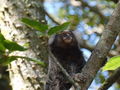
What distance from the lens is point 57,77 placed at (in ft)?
11.4

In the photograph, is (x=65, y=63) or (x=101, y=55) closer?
(x=101, y=55)

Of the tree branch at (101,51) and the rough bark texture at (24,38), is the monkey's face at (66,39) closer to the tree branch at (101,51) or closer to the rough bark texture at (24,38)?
the rough bark texture at (24,38)

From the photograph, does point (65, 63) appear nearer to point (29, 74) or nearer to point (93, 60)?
point (29, 74)

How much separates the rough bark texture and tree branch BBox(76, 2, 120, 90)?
0.56 m

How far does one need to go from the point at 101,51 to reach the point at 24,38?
2.88ft

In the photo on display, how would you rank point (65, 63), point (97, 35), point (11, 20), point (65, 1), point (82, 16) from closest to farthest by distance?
point (11, 20) < point (65, 63) < point (97, 35) < point (82, 16) < point (65, 1)

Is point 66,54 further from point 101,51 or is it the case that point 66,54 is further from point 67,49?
point 101,51

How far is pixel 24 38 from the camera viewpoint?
2.85 m

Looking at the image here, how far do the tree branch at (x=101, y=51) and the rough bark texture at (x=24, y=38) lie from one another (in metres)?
0.56

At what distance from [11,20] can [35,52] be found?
16.3 inches

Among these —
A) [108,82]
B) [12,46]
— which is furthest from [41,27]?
[108,82]

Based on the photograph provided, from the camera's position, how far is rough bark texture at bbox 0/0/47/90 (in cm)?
265

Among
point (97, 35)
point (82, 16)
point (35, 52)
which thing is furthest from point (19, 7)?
point (82, 16)

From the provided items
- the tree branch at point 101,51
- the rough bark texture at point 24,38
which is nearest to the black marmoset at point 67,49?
the rough bark texture at point 24,38
